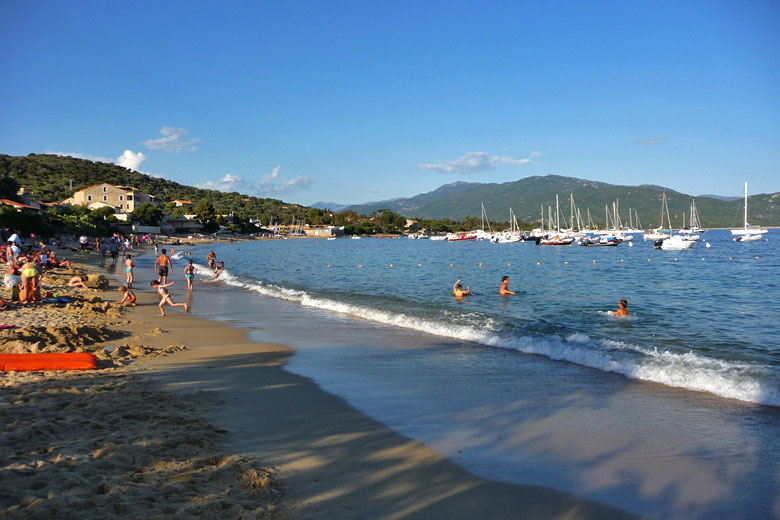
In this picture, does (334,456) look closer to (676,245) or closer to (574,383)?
(574,383)

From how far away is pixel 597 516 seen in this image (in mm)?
4219

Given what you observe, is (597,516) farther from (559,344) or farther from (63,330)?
(63,330)

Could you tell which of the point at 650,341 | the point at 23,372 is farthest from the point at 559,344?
the point at 23,372

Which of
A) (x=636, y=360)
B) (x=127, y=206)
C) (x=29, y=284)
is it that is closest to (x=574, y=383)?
(x=636, y=360)

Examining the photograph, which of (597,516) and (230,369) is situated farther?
(230,369)

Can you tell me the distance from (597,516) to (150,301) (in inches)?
660

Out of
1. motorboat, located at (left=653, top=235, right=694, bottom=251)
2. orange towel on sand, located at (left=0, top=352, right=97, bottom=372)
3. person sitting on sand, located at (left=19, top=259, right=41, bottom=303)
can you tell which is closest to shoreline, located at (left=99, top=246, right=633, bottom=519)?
orange towel on sand, located at (left=0, top=352, right=97, bottom=372)

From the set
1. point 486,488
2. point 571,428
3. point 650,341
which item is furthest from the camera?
point 650,341

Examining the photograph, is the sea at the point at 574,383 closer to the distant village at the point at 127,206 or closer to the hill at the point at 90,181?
the distant village at the point at 127,206

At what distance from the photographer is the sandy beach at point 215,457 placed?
3951mm

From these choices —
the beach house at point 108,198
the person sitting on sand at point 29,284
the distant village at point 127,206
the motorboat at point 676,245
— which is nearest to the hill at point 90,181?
the beach house at point 108,198

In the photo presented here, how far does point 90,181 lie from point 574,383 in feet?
461

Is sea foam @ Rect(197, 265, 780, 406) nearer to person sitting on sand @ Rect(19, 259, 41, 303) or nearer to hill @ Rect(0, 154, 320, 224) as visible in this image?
person sitting on sand @ Rect(19, 259, 41, 303)

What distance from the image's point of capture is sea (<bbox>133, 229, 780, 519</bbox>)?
4980mm
